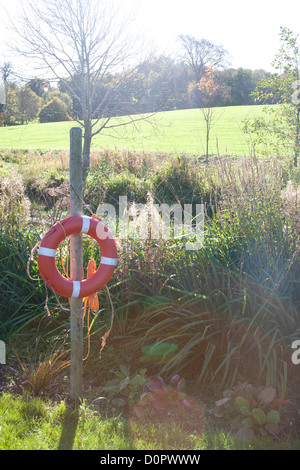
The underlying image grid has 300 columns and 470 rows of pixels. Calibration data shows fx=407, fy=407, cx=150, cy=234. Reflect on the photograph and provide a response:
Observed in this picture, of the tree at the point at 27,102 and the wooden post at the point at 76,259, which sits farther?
the tree at the point at 27,102

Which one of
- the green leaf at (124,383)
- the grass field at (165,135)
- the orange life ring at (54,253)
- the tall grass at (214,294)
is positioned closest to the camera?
the orange life ring at (54,253)

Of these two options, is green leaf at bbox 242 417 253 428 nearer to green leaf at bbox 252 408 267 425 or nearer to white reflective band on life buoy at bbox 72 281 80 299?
green leaf at bbox 252 408 267 425

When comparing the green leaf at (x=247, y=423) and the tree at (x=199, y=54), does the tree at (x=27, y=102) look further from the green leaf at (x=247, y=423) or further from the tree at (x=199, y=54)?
the green leaf at (x=247, y=423)

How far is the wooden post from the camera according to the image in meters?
2.46

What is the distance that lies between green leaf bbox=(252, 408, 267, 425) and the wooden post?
3.59 feet

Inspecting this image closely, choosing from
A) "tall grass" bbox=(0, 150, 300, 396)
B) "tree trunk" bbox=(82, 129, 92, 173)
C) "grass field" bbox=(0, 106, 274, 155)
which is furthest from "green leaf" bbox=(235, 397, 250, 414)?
"grass field" bbox=(0, 106, 274, 155)

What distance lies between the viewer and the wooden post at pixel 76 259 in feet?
8.08

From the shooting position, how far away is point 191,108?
44.2 meters

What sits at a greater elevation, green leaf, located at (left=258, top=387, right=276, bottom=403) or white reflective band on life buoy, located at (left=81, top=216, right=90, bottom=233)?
white reflective band on life buoy, located at (left=81, top=216, right=90, bottom=233)

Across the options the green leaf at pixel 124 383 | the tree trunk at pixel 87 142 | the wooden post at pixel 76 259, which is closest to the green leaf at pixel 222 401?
the green leaf at pixel 124 383

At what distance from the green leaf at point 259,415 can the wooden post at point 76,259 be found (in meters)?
1.09

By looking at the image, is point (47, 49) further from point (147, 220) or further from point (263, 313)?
point (263, 313)

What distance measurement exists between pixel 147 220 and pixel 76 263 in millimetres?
1013
